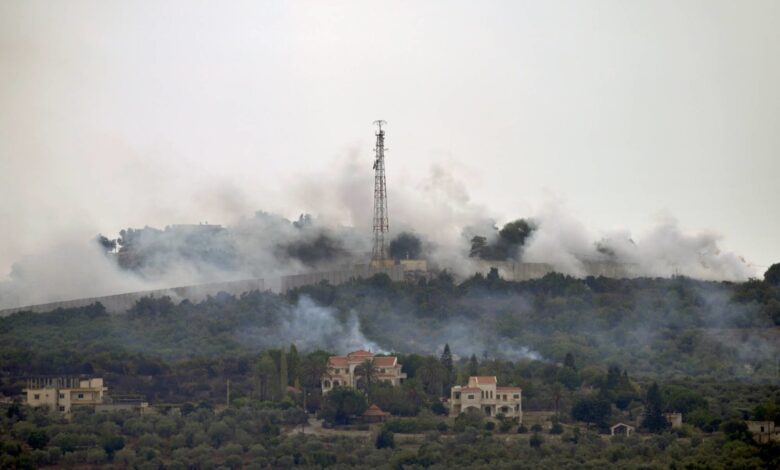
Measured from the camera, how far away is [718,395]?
69.4m

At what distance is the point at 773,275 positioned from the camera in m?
86.6

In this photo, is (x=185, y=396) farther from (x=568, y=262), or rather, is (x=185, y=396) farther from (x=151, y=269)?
(x=568, y=262)

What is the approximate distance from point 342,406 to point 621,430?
290 inches

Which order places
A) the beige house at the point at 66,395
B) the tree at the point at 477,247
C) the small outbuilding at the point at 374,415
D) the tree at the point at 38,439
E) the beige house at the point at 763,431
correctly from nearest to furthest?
the tree at the point at 38,439 < the beige house at the point at 763,431 < the small outbuilding at the point at 374,415 < the beige house at the point at 66,395 < the tree at the point at 477,247

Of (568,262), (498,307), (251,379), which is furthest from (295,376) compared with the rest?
(568,262)

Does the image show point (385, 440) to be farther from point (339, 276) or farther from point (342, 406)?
point (339, 276)

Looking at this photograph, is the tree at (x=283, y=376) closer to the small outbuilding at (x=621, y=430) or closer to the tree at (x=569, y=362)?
the tree at (x=569, y=362)

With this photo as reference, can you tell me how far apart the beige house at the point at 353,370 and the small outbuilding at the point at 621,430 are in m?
7.40

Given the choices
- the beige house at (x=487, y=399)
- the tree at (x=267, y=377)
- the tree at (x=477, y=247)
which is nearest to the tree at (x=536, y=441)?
the beige house at (x=487, y=399)

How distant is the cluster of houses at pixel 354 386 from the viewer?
67688 mm

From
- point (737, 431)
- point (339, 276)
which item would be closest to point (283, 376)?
point (737, 431)

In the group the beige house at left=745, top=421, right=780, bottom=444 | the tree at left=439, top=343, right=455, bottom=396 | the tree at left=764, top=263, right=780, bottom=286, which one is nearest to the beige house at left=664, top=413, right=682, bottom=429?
the beige house at left=745, top=421, right=780, bottom=444

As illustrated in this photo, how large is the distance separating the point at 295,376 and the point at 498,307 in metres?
14.7

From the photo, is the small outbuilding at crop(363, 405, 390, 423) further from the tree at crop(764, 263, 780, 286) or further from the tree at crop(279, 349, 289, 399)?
the tree at crop(764, 263, 780, 286)
